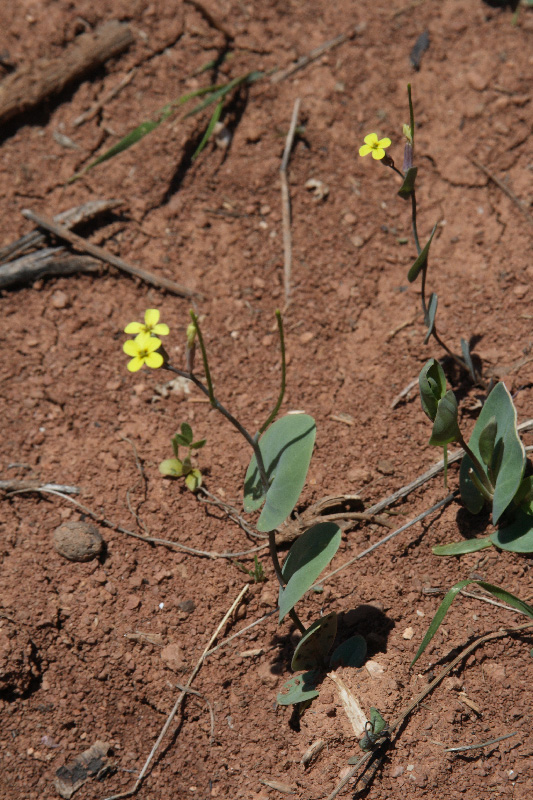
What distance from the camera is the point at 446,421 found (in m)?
2.11

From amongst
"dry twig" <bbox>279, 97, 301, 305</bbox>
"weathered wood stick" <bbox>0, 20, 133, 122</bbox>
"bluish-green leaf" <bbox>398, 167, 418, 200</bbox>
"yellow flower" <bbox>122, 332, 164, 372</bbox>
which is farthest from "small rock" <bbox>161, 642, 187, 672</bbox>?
"weathered wood stick" <bbox>0, 20, 133, 122</bbox>

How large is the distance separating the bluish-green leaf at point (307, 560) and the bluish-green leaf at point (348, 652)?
394 mm

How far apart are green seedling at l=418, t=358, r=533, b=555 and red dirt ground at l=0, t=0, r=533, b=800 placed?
12.5 inches

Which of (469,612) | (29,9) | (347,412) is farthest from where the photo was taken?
(29,9)

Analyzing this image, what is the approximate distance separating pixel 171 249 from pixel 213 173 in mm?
560

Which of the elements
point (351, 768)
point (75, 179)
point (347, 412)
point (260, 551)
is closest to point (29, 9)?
point (75, 179)

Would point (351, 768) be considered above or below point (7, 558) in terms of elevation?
above

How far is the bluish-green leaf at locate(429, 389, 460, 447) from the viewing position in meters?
2.09

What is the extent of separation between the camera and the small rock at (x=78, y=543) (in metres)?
2.73

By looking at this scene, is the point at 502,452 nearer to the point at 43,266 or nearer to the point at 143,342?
the point at 143,342

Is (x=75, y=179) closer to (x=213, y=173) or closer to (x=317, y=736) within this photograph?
(x=213, y=173)

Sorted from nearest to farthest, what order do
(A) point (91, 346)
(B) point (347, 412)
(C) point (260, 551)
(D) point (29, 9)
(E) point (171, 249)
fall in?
(C) point (260, 551) → (B) point (347, 412) → (A) point (91, 346) → (E) point (171, 249) → (D) point (29, 9)

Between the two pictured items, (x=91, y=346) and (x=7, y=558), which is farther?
(x=91, y=346)

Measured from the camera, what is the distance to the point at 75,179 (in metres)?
3.66
